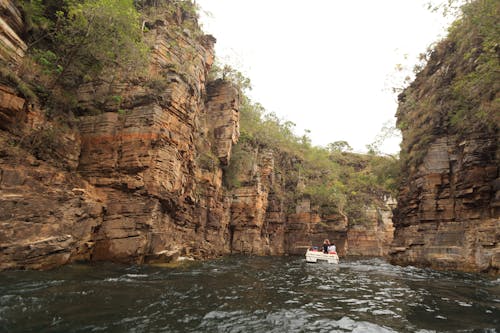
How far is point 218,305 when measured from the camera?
722 centimetres

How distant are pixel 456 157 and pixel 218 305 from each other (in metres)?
18.1

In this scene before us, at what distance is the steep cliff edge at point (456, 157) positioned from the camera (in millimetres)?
14625

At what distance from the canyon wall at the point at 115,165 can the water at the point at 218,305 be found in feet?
5.31

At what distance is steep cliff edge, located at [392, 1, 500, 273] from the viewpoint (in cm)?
1462

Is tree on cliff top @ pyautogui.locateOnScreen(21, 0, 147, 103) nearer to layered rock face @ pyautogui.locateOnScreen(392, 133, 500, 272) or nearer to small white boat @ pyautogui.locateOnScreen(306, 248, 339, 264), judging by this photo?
small white boat @ pyautogui.locateOnScreen(306, 248, 339, 264)

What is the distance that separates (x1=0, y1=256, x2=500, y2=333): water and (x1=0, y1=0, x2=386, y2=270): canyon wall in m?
1.62

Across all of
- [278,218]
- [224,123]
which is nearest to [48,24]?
[224,123]

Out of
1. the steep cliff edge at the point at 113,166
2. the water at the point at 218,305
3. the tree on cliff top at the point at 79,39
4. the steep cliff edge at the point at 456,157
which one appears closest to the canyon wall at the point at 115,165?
the steep cliff edge at the point at 113,166

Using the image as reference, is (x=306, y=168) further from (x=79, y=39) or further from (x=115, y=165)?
→ (x=79, y=39)

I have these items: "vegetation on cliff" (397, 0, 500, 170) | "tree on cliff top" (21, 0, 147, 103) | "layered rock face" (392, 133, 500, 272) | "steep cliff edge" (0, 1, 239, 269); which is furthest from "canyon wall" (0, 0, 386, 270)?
"vegetation on cliff" (397, 0, 500, 170)

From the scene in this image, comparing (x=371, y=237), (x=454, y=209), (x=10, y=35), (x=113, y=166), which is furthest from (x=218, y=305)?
(x=371, y=237)

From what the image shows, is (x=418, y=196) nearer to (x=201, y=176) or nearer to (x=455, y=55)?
(x=455, y=55)

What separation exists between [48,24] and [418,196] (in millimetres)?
23385

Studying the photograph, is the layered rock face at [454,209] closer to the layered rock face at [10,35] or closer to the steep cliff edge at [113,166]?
the steep cliff edge at [113,166]
